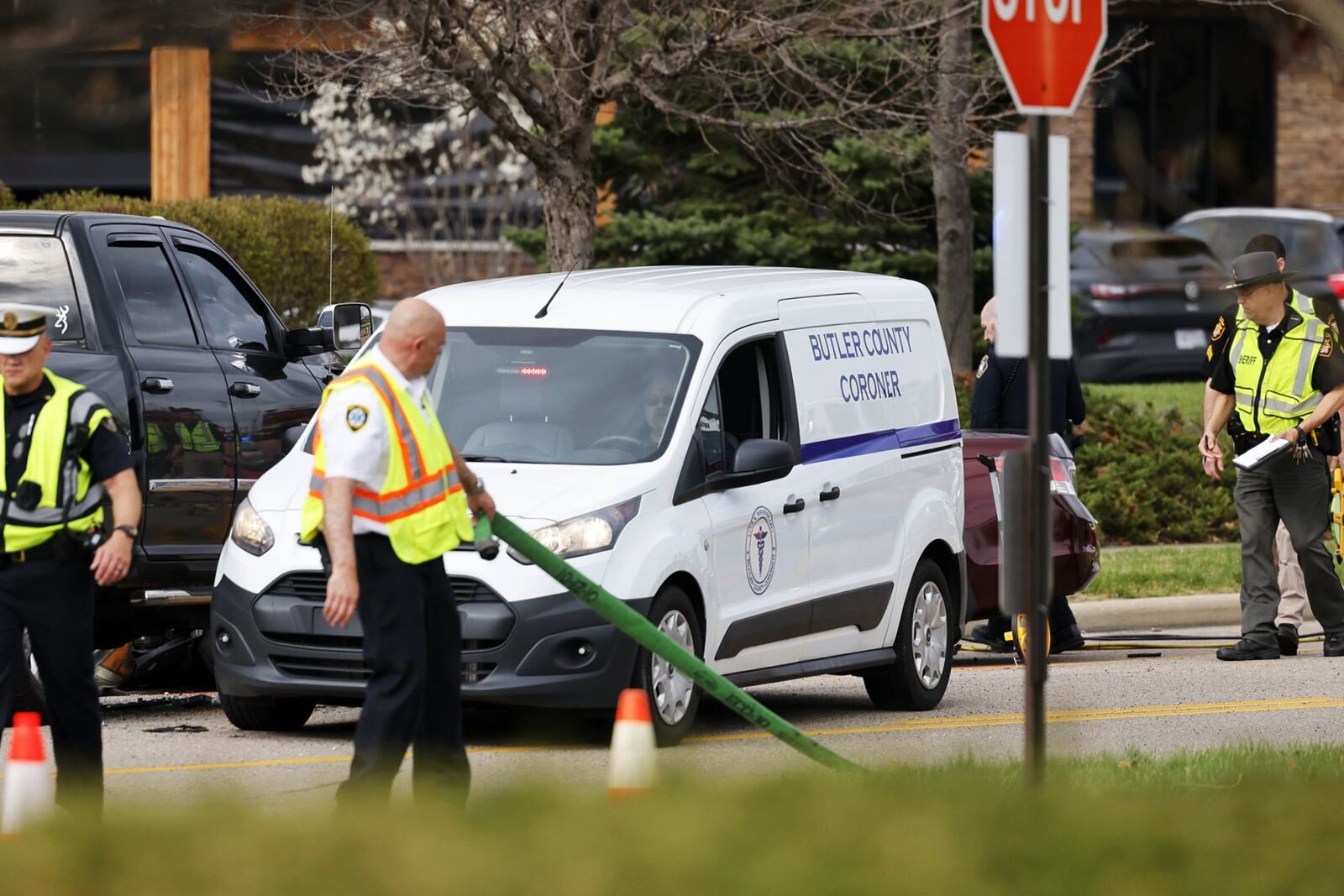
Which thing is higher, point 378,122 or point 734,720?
point 378,122

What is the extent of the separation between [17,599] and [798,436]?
422 cm

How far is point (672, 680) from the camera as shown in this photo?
963 centimetres

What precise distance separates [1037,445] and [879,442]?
15.0ft

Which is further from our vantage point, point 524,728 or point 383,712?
point 524,728

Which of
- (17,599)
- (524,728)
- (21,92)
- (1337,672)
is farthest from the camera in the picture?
(1337,672)

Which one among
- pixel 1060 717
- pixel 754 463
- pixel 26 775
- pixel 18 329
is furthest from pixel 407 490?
pixel 1060 717

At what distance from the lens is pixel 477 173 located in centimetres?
3106

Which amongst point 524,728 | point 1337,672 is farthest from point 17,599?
point 1337,672

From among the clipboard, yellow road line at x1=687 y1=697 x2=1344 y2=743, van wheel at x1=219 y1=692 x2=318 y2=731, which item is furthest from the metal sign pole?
the clipboard

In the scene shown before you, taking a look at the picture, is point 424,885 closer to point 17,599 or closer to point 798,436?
Result: point 17,599

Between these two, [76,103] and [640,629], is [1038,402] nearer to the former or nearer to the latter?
[640,629]

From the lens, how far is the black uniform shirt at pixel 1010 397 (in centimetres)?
1363

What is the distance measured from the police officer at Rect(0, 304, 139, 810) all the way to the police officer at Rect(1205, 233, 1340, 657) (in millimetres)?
7254

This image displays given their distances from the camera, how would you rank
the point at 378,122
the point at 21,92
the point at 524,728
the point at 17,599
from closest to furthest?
the point at 21,92 < the point at 17,599 < the point at 524,728 < the point at 378,122
